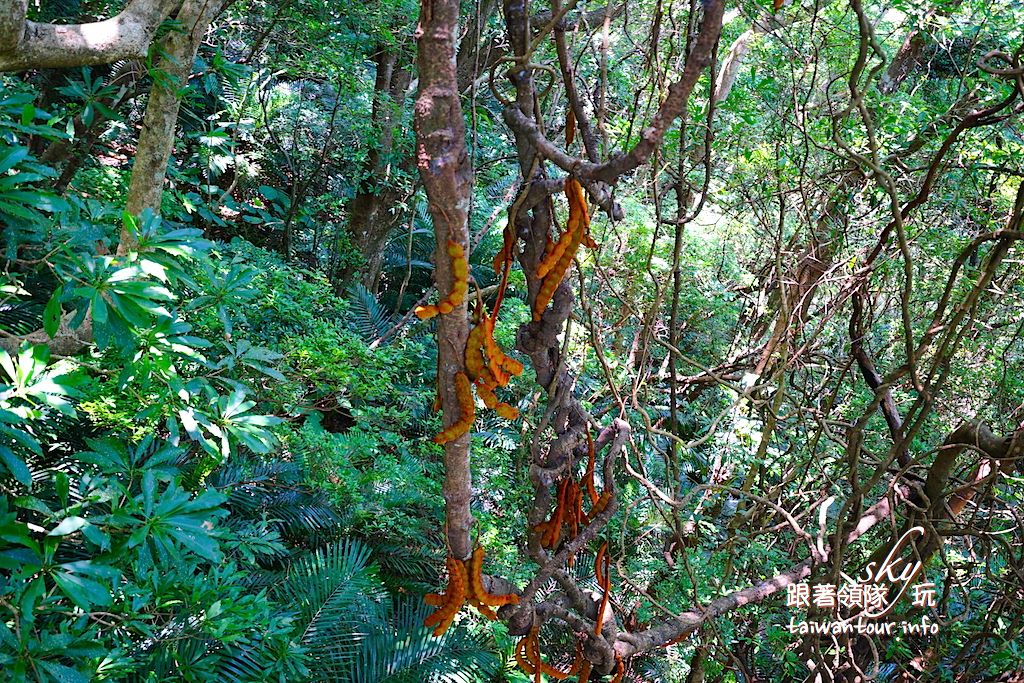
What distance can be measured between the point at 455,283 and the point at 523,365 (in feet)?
4.67

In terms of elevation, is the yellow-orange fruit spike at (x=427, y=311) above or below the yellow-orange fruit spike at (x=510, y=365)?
above

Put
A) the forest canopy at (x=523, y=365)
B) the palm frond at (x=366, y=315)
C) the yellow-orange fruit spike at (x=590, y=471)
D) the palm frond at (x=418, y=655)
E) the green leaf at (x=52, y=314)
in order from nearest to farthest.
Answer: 1. the green leaf at (x=52, y=314)
2. the forest canopy at (x=523, y=365)
3. the yellow-orange fruit spike at (x=590, y=471)
4. the palm frond at (x=418, y=655)
5. the palm frond at (x=366, y=315)

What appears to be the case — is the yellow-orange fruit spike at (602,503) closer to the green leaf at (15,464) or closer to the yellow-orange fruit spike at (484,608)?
the yellow-orange fruit spike at (484,608)

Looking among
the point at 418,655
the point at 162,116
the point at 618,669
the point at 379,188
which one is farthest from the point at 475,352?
the point at 379,188

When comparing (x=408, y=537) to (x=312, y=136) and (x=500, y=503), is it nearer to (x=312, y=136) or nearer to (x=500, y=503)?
(x=500, y=503)

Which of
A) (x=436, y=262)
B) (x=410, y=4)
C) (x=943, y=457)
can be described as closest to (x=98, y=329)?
(x=436, y=262)

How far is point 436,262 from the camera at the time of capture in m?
1.32

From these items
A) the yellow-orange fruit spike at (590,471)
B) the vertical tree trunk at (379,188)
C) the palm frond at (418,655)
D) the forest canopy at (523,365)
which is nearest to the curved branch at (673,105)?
the forest canopy at (523,365)

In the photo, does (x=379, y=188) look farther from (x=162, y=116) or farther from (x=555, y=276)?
(x=555, y=276)

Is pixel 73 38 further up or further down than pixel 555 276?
further up

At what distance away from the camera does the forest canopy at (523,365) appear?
1606mm

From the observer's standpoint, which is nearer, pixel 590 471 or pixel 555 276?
pixel 555 276

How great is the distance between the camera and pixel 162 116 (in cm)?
279

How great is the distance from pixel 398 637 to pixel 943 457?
230cm
